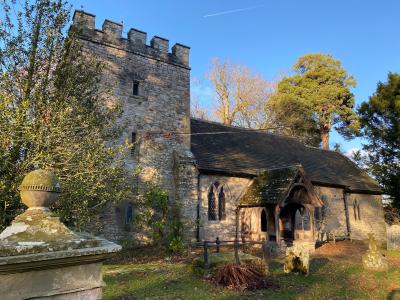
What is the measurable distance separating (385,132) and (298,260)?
60.5 feet

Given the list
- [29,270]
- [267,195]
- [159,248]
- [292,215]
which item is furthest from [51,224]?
[292,215]

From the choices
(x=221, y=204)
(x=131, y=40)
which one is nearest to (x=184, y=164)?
(x=221, y=204)

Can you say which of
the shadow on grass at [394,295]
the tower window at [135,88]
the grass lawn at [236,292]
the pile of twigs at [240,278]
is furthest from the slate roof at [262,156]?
the shadow on grass at [394,295]

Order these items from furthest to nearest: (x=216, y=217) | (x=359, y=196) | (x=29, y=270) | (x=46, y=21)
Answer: (x=359, y=196), (x=216, y=217), (x=46, y=21), (x=29, y=270)

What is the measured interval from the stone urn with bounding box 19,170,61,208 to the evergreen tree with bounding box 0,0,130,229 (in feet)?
15.8

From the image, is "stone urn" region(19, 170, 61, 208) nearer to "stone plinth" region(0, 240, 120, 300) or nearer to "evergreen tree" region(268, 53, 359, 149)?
"stone plinth" region(0, 240, 120, 300)

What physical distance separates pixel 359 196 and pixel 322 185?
4.54m

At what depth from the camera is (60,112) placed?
322 inches

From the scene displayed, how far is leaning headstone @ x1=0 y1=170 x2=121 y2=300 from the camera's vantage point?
7.59 feet

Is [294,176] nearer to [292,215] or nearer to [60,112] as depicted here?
[292,215]

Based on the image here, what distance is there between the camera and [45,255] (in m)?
2.38

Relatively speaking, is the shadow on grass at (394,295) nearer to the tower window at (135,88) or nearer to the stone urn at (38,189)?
the stone urn at (38,189)

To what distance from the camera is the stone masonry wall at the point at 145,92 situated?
1555 centimetres

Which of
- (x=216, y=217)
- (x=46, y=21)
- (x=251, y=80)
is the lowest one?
(x=216, y=217)
